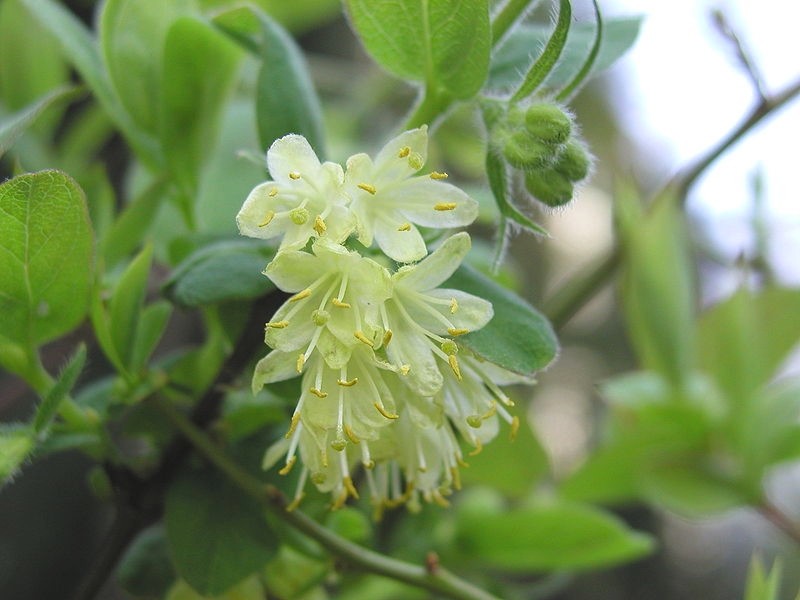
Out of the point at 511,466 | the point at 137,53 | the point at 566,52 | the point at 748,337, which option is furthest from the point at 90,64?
the point at 748,337

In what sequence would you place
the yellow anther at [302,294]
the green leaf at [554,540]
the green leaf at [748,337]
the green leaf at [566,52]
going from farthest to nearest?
the green leaf at [748,337], the green leaf at [554,540], the green leaf at [566,52], the yellow anther at [302,294]

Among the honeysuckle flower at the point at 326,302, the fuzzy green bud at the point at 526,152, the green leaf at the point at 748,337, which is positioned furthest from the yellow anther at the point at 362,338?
the green leaf at the point at 748,337

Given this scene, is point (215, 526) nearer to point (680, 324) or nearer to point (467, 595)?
point (467, 595)

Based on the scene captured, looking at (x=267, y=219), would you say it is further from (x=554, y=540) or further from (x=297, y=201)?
(x=554, y=540)

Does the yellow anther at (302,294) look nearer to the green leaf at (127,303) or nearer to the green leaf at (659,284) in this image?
the green leaf at (127,303)

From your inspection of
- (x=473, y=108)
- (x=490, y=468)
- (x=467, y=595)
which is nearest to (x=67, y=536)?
(x=490, y=468)

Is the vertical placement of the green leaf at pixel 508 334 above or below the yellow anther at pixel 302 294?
below
